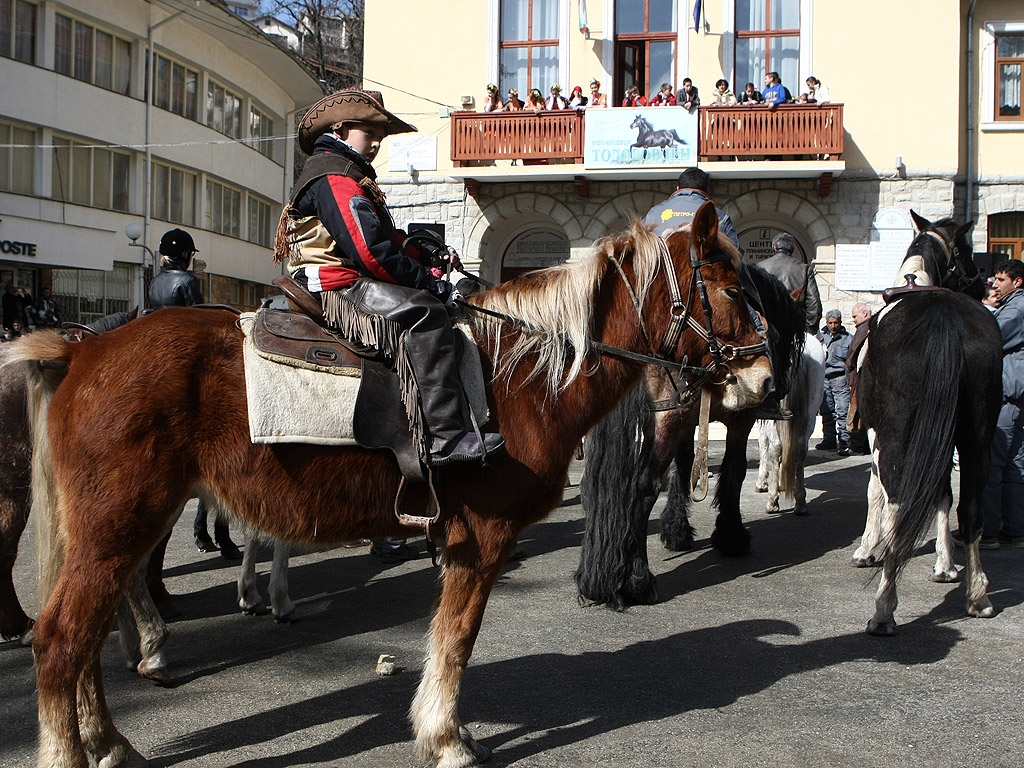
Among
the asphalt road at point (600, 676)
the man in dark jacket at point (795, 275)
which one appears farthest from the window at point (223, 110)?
the asphalt road at point (600, 676)

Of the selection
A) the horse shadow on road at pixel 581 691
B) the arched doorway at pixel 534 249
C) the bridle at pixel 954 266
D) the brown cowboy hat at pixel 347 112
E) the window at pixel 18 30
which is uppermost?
the window at pixel 18 30

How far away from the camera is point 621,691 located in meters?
4.48

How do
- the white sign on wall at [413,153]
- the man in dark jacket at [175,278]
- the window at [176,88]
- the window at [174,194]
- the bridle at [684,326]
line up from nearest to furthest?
the bridle at [684,326] → the man in dark jacket at [175,278] → the white sign on wall at [413,153] → the window at [176,88] → the window at [174,194]

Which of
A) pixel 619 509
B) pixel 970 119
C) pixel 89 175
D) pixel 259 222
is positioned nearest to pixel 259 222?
pixel 259 222

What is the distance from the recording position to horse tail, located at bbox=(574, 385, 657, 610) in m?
5.82

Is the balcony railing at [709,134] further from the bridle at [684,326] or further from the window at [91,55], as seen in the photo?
the bridle at [684,326]

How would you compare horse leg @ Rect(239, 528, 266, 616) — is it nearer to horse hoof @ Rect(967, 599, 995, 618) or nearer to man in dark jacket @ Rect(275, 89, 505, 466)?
man in dark jacket @ Rect(275, 89, 505, 466)

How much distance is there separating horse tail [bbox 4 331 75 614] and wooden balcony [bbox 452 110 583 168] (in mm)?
17463

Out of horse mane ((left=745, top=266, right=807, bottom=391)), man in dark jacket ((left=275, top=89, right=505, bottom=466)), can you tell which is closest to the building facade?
horse mane ((left=745, top=266, right=807, bottom=391))

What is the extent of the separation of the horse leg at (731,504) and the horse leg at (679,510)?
30cm

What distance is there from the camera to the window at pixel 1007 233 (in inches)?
816

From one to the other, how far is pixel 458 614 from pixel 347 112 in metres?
2.11

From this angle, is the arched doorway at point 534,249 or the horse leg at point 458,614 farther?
the arched doorway at point 534,249

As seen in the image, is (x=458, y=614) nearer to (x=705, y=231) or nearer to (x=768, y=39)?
(x=705, y=231)
